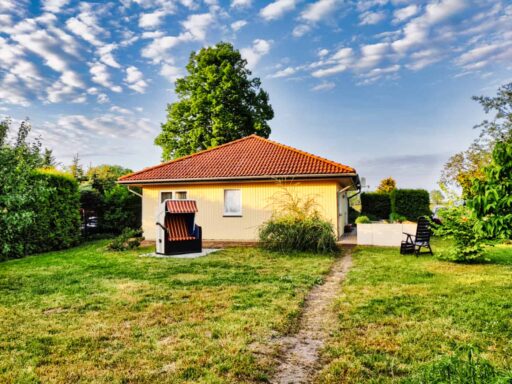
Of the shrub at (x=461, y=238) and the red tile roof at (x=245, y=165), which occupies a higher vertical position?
the red tile roof at (x=245, y=165)

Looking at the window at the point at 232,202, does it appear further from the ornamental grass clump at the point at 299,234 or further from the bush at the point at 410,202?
the bush at the point at 410,202

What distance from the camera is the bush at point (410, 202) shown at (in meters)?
22.7

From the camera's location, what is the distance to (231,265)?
930 centimetres

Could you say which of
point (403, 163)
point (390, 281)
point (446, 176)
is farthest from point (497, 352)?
point (446, 176)

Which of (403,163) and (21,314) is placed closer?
(21,314)

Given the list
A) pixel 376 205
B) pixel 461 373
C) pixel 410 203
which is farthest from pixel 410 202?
pixel 461 373

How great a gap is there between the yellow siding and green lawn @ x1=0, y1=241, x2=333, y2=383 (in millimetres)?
6556

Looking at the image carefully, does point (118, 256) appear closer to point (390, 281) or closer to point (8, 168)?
point (8, 168)

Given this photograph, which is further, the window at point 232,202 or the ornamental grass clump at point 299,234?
the window at point 232,202

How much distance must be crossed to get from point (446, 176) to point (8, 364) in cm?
3305

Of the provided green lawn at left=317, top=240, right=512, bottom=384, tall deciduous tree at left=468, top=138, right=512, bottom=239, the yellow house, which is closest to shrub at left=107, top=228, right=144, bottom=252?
the yellow house

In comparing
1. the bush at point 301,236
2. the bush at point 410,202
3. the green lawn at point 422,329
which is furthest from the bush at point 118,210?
the bush at point 410,202

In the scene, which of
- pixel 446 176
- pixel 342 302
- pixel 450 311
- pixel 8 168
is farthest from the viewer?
pixel 446 176

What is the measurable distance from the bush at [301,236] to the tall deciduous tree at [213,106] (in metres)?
16.5
